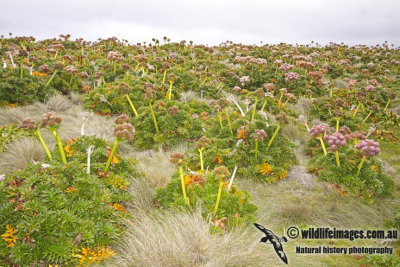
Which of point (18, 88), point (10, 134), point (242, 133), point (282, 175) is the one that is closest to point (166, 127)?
point (242, 133)

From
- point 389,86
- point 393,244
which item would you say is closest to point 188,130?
point 393,244

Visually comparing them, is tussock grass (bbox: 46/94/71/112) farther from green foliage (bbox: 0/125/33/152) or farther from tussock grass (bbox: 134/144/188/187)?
tussock grass (bbox: 134/144/188/187)

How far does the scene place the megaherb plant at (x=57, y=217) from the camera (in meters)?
2.42

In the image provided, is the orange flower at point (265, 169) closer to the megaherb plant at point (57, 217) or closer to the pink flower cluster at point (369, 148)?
the pink flower cluster at point (369, 148)

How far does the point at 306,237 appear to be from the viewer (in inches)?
140

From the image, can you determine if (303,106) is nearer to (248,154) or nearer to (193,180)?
(248,154)

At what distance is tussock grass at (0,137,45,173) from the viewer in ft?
14.1

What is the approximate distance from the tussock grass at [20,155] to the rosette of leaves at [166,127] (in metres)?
1.91

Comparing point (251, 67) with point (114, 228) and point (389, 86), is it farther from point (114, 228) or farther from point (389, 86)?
point (114, 228)

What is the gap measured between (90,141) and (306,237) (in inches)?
133

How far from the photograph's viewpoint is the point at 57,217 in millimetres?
2568

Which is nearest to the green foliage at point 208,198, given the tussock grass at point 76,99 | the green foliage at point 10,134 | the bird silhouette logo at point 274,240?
the bird silhouette logo at point 274,240

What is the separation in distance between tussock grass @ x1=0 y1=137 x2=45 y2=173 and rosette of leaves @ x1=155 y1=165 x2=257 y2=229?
97.1 inches

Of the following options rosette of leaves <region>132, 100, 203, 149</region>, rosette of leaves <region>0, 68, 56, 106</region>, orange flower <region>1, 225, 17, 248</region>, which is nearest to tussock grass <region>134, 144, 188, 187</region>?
rosette of leaves <region>132, 100, 203, 149</region>
